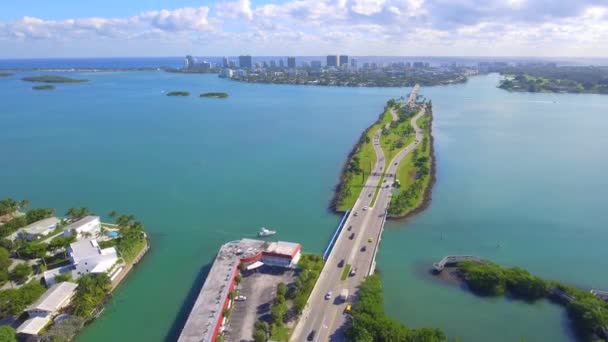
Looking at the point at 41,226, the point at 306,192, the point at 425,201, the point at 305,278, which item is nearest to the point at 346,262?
the point at 305,278

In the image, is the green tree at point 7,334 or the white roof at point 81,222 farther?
the white roof at point 81,222

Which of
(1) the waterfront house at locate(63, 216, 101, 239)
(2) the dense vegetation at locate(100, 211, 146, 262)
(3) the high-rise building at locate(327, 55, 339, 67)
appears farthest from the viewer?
(3) the high-rise building at locate(327, 55, 339, 67)

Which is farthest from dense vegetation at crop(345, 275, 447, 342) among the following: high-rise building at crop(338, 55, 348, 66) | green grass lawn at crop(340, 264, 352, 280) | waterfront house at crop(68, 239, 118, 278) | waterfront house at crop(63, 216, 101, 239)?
high-rise building at crop(338, 55, 348, 66)

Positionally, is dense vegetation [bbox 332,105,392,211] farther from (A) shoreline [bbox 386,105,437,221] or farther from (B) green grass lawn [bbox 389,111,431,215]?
(A) shoreline [bbox 386,105,437,221]

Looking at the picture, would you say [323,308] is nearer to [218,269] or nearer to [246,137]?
[218,269]

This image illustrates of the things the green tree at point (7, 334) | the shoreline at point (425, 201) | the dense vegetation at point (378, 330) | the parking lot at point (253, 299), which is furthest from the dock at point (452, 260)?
the green tree at point (7, 334)

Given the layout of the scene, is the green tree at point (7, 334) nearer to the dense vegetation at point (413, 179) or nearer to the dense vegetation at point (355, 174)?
the dense vegetation at point (355, 174)
